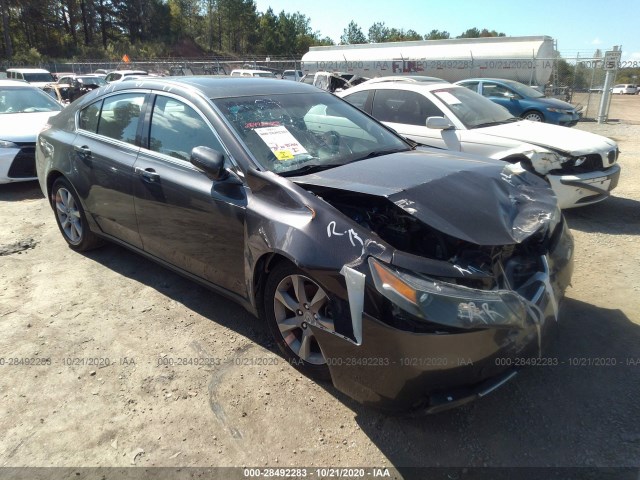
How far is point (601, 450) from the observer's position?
92.7 inches

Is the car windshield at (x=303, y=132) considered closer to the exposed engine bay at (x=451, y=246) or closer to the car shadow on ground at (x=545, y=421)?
the exposed engine bay at (x=451, y=246)

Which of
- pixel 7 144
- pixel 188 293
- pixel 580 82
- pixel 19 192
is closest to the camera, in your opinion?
pixel 188 293

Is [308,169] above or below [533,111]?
above

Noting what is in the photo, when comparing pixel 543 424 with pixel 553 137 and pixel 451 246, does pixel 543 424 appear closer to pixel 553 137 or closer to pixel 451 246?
pixel 451 246

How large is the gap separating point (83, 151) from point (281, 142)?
2.14 metres

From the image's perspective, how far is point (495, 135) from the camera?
5.88 metres

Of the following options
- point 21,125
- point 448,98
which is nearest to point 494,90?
point 448,98

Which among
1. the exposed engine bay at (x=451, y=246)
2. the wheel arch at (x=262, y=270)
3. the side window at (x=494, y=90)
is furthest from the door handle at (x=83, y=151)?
the side window at (x=494, y=90)

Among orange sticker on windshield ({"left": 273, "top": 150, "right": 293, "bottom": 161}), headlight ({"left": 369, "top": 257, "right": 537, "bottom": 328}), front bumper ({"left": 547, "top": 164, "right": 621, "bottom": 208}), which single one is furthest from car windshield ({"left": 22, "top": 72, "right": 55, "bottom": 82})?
headlight ({"left": 369, "top": 257, "right": 537, "bottom": 328})

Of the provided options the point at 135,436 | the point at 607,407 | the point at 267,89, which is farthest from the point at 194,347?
the point at 607,407

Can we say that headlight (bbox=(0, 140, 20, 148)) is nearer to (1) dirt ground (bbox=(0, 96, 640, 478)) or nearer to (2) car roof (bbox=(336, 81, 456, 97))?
(1) dirt ground (bbox=(0, 96, 640, 478))

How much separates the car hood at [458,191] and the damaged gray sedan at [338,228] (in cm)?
1

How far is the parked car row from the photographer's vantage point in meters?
2.25

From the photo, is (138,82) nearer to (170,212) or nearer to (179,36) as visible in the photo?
(170,212)
